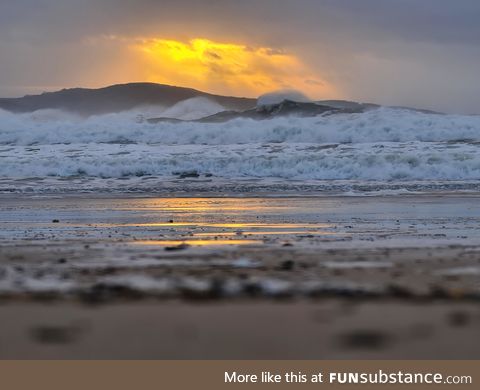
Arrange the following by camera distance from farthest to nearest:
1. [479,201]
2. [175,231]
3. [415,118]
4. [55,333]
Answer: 1. [415,118]
2. [479,201]
3. [175,231]
4. [55,333]

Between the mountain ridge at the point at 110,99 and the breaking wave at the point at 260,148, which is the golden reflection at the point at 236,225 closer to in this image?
the breaking wave at the point at 260,148

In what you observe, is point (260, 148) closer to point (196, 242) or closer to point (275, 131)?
point (275, 131)

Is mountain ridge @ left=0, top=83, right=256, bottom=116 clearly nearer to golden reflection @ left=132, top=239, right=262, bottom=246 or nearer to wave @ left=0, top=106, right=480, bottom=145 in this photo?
wave @ left=0, top=106, right=480, bottom=145

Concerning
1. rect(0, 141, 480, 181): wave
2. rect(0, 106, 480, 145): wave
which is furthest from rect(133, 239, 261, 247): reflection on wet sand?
rect(0, 106, 480, 145): wave

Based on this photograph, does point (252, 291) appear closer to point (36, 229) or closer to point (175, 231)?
point (175, 231)

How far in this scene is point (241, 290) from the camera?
3355 millimetres

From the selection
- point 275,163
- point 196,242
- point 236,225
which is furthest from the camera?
point 275,163

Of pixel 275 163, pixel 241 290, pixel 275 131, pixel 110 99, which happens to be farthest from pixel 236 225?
pixel 110 99

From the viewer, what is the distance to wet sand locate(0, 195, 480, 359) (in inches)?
95.6

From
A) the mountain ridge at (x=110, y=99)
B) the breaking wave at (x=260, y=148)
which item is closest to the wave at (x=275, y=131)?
the breaking wave at (x=260, y=148)

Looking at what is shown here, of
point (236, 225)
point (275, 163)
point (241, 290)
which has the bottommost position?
point (236, 225)

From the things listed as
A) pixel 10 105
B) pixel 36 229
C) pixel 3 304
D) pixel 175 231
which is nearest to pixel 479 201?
pixel 175 231

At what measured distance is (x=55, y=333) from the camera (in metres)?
2.59
